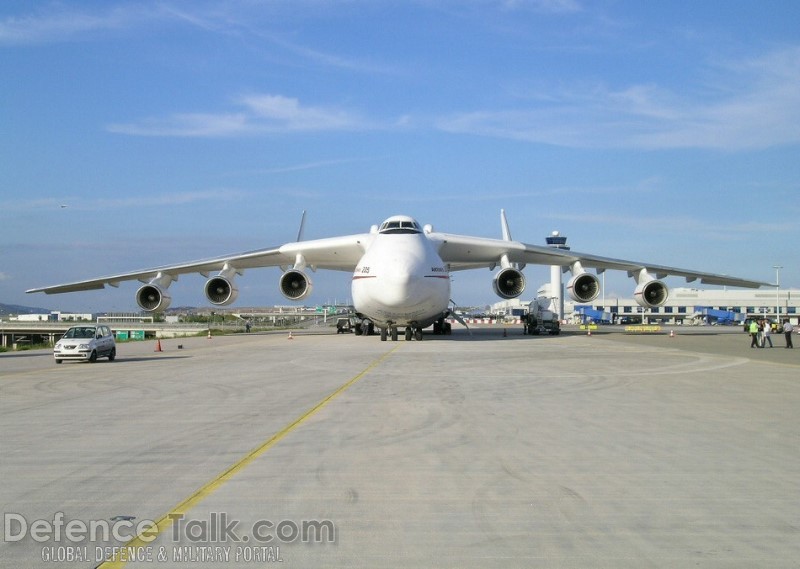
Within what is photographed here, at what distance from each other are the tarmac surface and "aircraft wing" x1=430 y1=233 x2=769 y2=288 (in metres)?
20.8

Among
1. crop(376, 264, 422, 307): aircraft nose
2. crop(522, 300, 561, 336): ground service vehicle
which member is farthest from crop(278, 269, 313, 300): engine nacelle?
crop(522, 300, 561, 336): ground service vehicle

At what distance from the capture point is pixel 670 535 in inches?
193

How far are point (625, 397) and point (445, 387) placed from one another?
3132 millimetres

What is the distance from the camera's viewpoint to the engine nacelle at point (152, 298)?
33.8 meters

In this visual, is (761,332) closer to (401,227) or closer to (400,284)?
(400,284)

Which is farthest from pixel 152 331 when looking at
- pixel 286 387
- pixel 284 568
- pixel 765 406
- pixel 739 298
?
pixel 739 298

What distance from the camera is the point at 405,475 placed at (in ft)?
21.7

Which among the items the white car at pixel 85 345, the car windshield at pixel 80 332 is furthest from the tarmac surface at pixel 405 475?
the car windshield at pixel 80 332

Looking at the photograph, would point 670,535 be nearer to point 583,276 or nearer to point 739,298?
point 583,276

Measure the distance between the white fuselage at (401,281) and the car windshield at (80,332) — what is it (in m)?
9.43

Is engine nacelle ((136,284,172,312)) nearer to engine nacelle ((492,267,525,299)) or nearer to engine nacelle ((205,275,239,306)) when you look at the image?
engine nacelle ((205,275,239,306))

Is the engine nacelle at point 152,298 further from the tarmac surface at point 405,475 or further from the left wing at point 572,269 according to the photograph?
the tarmac surface at point 405,475

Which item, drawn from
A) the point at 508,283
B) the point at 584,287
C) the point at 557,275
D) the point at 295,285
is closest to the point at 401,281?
the point at 295,285

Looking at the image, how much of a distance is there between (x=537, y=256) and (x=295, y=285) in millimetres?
11189
